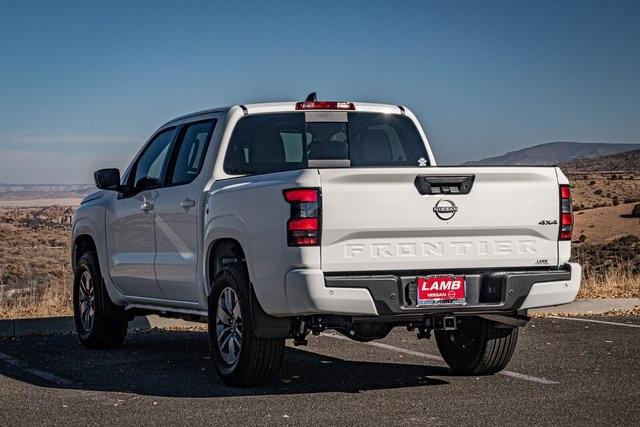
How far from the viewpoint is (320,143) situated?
9.59 metres

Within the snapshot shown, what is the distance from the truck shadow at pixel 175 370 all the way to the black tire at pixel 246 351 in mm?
90

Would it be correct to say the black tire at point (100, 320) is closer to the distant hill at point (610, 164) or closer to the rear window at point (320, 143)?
the rear window at point (320, 143)

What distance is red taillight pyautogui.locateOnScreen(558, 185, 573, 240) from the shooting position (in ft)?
26.6

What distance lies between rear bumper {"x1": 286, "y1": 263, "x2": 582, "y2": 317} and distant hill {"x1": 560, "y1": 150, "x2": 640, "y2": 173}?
435 feet

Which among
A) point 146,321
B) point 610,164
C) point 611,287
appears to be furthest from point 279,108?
point 610,164

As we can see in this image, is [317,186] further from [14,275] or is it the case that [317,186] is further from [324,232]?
[14,275]

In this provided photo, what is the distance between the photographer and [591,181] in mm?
99250

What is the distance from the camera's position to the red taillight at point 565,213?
26.6ft

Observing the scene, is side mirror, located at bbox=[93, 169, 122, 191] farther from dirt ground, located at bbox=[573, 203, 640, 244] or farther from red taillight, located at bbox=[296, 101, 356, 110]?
dirt ground, located at bbox=[573, 203, 640, 244]

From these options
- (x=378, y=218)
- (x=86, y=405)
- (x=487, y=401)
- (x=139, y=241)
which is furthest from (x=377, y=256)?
(x=139, y=241)

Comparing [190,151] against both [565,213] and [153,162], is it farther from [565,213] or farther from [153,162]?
[565,213]

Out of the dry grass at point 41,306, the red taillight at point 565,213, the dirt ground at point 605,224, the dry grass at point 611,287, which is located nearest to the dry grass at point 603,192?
the dirt ground at point 605,224

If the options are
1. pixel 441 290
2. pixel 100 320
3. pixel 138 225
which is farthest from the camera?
pixel 100 320

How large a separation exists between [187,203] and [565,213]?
2.93m
